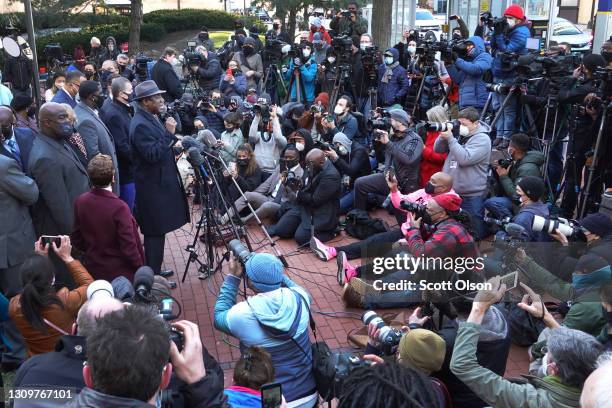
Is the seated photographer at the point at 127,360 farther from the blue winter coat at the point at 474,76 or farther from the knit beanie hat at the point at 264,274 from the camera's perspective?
the blue winter coat at the point at 474,76

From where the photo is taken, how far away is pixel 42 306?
11.0ft

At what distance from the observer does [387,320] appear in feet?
16.3

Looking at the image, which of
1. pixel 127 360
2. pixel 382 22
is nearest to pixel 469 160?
pixel 127 360

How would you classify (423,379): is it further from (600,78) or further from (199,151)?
(600,78)

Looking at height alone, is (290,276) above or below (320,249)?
below

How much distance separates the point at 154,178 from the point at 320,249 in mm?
1993

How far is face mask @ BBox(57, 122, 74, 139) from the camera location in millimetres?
4824

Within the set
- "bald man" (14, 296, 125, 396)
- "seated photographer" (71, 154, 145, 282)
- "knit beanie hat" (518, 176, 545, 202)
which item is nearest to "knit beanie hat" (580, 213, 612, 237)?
"knit beanie hat" (518, 176, 545, 202)

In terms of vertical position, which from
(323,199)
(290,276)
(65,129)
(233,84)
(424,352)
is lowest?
(290,276)

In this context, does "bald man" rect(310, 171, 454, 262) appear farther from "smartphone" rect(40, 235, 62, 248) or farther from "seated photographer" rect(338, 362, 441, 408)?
"seated photographer" rect(338, 362, 441, 408)

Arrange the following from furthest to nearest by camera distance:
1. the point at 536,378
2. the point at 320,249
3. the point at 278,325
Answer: the point at 320,249
the point at 278,325
the point at 536,378

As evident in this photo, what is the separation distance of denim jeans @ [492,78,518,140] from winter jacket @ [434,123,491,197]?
155 centimetres

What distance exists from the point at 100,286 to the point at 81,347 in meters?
0.69

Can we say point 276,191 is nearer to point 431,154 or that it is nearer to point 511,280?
point 431,154
